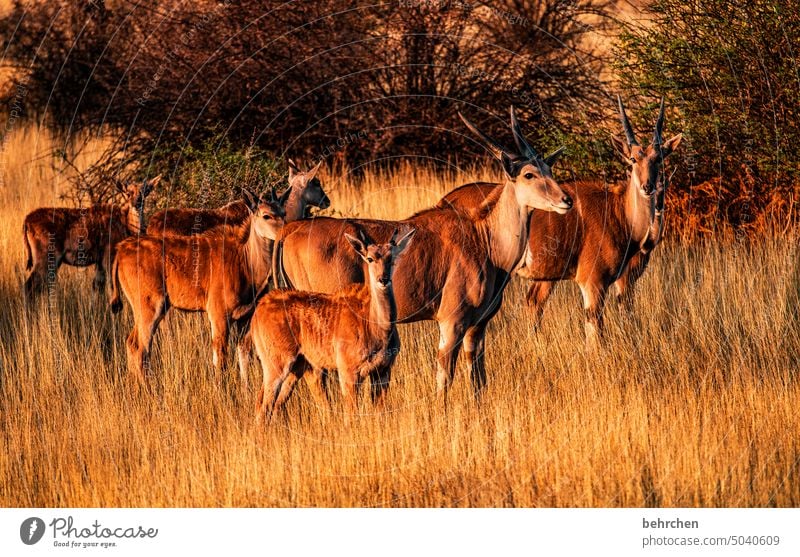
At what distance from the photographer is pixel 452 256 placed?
397 inches

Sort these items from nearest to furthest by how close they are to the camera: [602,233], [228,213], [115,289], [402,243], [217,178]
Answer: [402,243] → [115,289] → [602,233] → [228,213] → [217,178]

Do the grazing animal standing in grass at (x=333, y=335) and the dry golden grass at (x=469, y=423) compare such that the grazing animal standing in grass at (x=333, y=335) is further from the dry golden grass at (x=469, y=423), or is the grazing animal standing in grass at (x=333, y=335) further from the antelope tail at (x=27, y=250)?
the antelope tail at (x=27, y=250)

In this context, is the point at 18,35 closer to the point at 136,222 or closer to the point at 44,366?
the point at 136,222

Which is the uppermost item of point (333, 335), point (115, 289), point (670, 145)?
point (670, 145)

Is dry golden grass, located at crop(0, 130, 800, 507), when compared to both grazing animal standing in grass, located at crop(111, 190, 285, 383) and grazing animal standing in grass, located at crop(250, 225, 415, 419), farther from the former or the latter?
grazing animal standing in grass, located at crop(111, 190, 285, 383)

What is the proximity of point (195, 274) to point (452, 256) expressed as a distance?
2225 mm

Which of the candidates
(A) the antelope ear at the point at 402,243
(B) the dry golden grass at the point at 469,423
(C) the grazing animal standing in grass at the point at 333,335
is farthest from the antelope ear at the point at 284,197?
(A) the antelope ear at the point at 402,243

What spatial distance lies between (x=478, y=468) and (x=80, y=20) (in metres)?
14.2

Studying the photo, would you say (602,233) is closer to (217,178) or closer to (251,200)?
(251,200)

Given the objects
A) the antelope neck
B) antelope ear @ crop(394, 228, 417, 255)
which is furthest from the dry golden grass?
antelope ear @ crop(394, 228, 417, 255)

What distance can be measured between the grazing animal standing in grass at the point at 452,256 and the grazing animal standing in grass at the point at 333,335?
945 millimetres

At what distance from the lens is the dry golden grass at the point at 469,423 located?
7941mm

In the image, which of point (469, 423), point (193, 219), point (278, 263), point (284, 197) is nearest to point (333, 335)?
point (469, 423)

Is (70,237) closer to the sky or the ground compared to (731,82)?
closer to the ground
